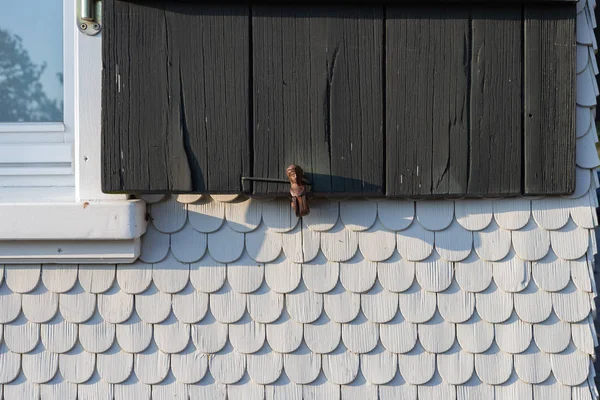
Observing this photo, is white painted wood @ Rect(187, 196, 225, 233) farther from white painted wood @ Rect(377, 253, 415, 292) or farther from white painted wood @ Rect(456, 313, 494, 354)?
white painted wood @ Rect(456, 313, 494, 354)

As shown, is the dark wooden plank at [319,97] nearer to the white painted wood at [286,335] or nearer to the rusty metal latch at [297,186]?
the rusty metal latch at [297,186]

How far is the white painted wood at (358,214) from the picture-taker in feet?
5.57

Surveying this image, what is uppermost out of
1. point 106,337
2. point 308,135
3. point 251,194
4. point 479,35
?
point 479,35

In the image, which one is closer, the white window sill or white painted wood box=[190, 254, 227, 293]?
the white window sill

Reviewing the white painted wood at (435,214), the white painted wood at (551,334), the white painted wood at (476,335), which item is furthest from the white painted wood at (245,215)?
the white painted wood at (551,334)

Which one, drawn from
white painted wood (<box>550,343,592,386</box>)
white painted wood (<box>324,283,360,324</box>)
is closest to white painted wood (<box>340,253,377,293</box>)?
white painted wood (<box>324,283,360,324</box>)

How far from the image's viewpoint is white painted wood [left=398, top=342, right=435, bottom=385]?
1.71 meters

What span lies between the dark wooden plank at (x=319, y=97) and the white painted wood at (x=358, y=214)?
9cm

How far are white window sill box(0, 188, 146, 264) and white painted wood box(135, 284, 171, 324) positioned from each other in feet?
0.43

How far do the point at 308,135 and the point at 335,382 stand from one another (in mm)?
706

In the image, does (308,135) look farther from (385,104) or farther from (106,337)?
(106,337)

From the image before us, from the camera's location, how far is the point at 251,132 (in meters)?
1.62

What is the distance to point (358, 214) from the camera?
170 cm

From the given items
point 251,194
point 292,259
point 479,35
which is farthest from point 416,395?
point 479,35
